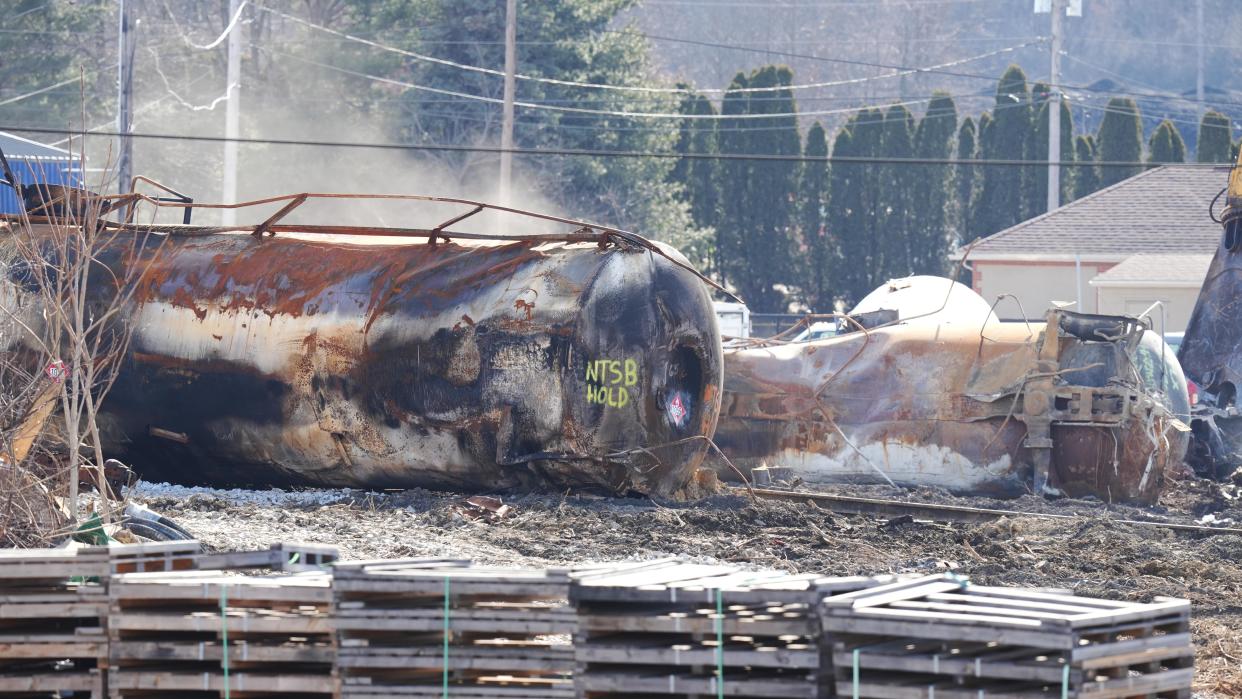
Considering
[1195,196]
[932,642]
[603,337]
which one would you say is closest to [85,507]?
[603,337]

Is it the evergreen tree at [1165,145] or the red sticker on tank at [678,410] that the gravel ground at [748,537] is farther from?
the evergreen tree at [1165,145]

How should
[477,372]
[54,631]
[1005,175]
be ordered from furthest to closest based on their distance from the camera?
[1005,175] → [477,372] → [54,631]

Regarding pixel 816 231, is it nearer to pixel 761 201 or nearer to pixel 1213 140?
pixel 761 201

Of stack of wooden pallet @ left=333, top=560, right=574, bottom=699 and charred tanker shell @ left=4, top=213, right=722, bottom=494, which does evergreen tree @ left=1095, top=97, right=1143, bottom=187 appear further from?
stack of wooden pallet @ left=333, top=560, right=574, bottom=699

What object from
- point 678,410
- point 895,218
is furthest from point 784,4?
point 678,410

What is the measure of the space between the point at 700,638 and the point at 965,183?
4299 centimetres

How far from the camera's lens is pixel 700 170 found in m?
47.9

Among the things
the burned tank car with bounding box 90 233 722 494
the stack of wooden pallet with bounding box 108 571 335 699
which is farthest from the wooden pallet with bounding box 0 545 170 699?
the burned tank car with bounding box 90 233 722 494

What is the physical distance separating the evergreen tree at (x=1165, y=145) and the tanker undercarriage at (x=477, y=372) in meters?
31.4

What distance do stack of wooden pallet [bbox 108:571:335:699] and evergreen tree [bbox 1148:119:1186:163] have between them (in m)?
42.5

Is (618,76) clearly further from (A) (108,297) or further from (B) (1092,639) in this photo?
(B) (1092,639)

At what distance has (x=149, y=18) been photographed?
5441 cm

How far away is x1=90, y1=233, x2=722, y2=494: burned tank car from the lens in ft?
43.1

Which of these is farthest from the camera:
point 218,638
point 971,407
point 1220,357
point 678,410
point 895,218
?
point 895,218
